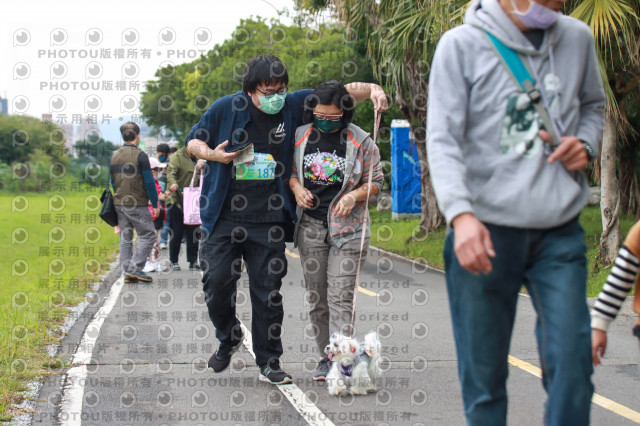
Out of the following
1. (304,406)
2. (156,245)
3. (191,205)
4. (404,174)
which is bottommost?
(156,245)

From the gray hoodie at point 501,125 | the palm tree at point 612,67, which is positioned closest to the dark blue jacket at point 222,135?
the gray hoodie at point 501,125

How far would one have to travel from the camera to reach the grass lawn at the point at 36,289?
20.7ft

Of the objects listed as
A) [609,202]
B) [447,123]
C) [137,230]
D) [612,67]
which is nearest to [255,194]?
[447,123]

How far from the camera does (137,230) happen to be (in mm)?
11727

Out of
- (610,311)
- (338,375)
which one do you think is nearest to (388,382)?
(338,375)

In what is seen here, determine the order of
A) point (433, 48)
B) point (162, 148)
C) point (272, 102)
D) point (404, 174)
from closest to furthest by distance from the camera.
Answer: point (272, 102) < point (433, 48) < point (162, 148) < point (404, 174)

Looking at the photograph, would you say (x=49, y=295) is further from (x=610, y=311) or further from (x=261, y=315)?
(x=610, y=311)


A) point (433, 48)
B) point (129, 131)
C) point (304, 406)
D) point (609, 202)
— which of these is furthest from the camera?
point (433, 48)

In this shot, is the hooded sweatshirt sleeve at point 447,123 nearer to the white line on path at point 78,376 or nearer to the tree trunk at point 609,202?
the white line on path at point 78,376

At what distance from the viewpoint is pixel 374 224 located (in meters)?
A: 23.9

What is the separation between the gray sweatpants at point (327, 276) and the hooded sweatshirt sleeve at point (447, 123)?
2709 mm

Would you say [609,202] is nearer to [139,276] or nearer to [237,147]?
[139,276]

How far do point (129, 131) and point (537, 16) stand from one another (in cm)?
862

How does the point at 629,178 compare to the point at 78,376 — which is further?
the point at 629,178
